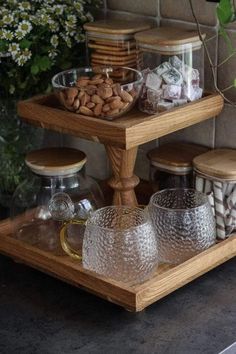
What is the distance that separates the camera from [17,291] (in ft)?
3.76

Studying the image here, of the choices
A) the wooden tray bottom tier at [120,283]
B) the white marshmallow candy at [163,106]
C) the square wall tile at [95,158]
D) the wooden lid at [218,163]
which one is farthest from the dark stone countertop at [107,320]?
the square wall tile at [95,158]

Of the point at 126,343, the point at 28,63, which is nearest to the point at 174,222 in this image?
the point at 126,343

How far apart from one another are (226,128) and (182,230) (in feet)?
0.71

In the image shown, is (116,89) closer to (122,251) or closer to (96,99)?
(96,99)

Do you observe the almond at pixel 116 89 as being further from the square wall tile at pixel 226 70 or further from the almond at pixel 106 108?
the square wall tile at pixel 226 70

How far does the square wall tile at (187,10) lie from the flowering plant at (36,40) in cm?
14

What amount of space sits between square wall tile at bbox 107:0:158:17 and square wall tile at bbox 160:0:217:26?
2cm

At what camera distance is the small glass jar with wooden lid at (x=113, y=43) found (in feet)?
4.14

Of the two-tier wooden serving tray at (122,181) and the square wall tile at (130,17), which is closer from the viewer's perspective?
the two-tier wooden serving tray at (122,181)

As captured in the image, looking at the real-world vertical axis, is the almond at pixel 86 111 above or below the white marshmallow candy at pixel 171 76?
below

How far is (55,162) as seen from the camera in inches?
48.0

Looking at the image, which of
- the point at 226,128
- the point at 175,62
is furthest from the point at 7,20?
the point at 226,128

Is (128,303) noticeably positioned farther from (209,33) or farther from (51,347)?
(209,33)

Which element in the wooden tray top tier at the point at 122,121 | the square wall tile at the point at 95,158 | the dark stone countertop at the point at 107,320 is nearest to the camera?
the dark stone countertop at the point at 107,320
